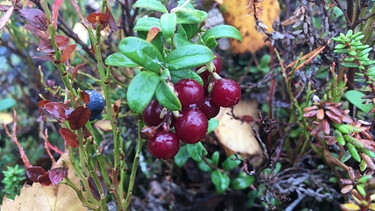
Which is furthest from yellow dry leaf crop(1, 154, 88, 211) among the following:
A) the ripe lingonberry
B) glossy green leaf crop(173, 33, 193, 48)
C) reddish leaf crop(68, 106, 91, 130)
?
glossy green leaf crop(173, 33, 193, 48)

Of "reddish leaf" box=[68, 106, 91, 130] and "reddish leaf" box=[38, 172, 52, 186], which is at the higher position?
"reddish leaf" box=[68, 106, 91, 130]

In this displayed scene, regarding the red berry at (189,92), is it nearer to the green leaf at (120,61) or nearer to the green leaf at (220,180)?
the green leaf at (120,61)

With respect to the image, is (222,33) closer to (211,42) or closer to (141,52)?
(211,42)

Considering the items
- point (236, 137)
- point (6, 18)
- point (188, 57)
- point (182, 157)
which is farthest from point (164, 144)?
point (236, 137)

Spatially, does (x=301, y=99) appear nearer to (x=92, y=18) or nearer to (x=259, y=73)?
(x=259, y=73)

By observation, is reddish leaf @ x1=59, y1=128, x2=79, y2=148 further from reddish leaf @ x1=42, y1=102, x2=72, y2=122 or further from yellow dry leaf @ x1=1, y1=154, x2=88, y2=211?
yellow dry leaf @ x1=1, y1=154, x2=88, y2=211

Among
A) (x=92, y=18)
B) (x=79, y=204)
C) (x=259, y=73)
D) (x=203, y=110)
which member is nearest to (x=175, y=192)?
(x=79, y=204)
